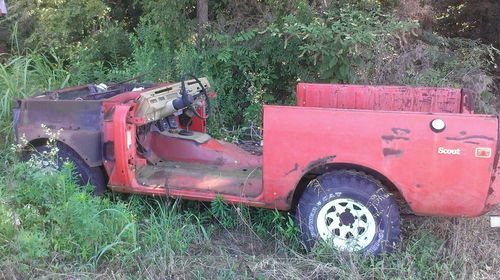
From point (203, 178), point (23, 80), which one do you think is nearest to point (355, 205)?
point (203, 178)

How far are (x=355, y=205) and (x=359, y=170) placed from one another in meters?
0.26

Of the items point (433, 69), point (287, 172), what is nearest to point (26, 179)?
point (287, 172)

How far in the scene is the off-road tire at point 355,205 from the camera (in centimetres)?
387

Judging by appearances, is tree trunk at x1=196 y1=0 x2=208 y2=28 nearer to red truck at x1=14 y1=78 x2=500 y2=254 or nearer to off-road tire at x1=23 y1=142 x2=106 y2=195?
red truck at x1=14 y1=78 x2=500 y2=254

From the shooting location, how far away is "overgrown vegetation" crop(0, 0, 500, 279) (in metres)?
3.86

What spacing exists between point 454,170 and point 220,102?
4320mm

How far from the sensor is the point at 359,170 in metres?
3.99

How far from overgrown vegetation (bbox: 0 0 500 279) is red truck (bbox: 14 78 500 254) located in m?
0.23

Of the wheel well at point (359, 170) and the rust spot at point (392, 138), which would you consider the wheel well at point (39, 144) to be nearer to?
the wheel well at point (359, 170)

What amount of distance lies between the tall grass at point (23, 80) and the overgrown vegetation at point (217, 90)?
23 millimetres

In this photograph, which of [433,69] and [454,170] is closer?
[454,170]

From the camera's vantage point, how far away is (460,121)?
3621 mm

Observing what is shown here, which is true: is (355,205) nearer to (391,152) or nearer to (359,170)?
(359,170)

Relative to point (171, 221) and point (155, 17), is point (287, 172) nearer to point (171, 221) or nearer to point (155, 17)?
point (171, 221)
